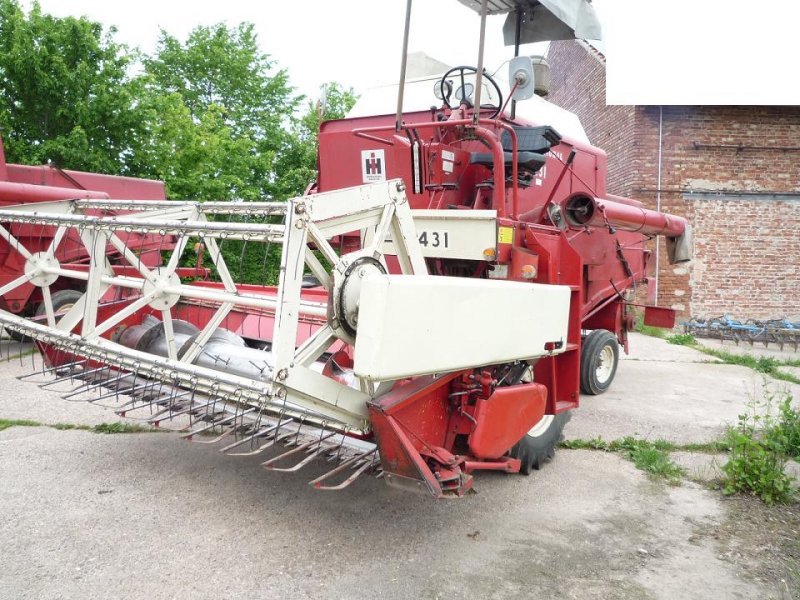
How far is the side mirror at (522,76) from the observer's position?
12.1 ft

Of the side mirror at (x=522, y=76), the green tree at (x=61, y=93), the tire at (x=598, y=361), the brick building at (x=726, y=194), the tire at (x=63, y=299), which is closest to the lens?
the side mirror at (x=522, y=76)

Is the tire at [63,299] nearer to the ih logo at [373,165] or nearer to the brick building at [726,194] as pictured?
the ih logo at [373,165]

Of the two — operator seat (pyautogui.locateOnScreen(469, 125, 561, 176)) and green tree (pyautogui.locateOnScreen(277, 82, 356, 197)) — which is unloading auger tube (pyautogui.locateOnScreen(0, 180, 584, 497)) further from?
green tree (pyautogui.locateOnScreen(277, 82, 356, 197))

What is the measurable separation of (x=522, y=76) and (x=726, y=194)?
10.4 metres

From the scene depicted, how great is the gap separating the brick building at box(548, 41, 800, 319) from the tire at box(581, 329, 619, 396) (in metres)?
6.49

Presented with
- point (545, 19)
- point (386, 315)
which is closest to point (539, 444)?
point (386, 315)

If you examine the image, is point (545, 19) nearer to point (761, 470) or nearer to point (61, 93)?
point (761, 470)

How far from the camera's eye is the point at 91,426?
5008mm

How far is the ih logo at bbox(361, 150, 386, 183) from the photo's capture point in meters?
5.48

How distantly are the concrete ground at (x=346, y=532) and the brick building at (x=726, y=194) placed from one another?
360 inches

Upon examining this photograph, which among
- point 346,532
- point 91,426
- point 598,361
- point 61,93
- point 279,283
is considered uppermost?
point 61,93

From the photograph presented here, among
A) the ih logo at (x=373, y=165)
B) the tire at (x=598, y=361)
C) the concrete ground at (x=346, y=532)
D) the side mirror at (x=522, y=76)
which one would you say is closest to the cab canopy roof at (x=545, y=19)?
the side mirror at (x=522, y=76)

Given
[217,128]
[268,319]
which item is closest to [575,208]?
[268,319]

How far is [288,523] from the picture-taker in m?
3.44
